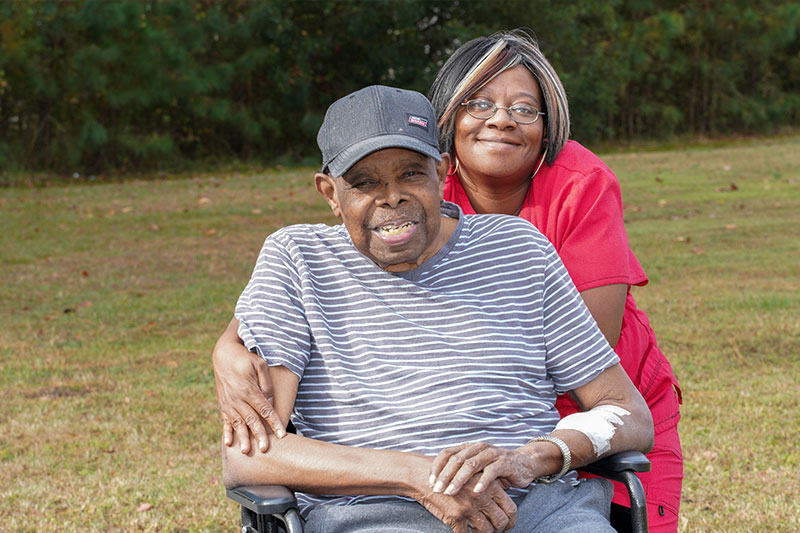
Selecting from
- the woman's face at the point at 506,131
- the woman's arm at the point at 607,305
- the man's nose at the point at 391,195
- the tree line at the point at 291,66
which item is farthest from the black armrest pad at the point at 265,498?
the tree line at the point at 291,66

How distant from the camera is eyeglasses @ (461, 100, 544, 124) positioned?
2586 mm

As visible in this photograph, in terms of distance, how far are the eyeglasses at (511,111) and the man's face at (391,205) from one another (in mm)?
446

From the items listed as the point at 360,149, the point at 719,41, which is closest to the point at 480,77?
the point at 360,149

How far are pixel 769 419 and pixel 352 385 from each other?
3.10m

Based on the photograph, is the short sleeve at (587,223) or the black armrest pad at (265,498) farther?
the short sleeve at (587,223)

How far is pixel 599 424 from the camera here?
2.08 metres

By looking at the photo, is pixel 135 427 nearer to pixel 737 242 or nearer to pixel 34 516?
pixel 34 516

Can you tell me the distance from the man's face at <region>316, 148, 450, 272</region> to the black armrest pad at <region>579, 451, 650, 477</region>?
0.64 meters

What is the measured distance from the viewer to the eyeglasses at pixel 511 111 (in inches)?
102

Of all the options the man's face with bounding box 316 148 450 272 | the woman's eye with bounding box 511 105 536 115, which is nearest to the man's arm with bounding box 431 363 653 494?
the man's face with bounding box 316 148 450 272

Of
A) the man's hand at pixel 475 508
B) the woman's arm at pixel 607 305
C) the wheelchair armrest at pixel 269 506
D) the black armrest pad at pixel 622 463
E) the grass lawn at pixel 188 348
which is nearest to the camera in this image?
the wheelchair armrest at pixel 269 506

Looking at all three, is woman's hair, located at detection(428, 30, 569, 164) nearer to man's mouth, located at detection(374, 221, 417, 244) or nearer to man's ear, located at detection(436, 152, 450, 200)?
man's ear, located at detection(436, 152, 450, 200)

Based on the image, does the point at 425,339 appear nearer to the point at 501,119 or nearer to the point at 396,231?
the point at 396,231

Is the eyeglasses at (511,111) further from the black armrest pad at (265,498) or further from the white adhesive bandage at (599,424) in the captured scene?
the black armrest pad at (265,498)
